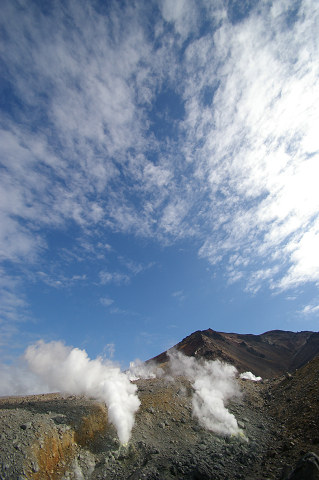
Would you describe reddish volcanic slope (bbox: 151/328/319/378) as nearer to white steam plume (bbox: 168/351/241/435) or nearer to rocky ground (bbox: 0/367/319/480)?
white steam plume (bbox: 168/351/241/435)

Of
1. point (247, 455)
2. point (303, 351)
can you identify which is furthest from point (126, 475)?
point (303, 351)

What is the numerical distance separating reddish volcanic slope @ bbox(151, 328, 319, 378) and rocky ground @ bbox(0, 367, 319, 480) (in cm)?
4457

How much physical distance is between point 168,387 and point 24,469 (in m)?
19.2

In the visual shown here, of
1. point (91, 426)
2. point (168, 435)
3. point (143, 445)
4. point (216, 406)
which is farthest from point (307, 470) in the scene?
point (216, 406)

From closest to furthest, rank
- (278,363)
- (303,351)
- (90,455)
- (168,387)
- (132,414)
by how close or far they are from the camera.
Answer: (90,455), (132,414), (168,387), (278,363), (303,351)

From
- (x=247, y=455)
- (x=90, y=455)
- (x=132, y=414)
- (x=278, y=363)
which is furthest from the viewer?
(x=278, y=363)

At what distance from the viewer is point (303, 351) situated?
299ft

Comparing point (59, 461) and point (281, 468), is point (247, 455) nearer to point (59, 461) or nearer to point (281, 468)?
point (281, 468)

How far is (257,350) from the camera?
89312 millimetres

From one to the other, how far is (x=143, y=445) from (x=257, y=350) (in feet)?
273

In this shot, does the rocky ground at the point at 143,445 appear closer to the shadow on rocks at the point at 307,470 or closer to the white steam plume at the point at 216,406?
the white steam plume at the point at 216,406

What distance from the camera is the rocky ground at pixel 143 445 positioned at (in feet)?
48.1

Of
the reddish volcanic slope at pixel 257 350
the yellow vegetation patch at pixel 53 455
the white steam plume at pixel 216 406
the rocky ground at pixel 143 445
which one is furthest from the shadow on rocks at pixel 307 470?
the reddish volcanic slope at pixel 257 350

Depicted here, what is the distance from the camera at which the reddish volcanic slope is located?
6812 centimetres
